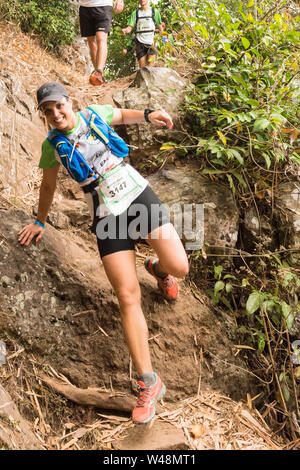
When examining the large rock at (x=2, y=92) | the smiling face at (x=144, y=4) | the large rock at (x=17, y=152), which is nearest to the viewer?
the large rock at (x=17, y=152)

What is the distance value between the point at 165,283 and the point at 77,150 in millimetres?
1269

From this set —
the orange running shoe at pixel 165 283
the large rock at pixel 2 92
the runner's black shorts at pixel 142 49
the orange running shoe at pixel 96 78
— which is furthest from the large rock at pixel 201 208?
the runner's black shorts at pixel 142 49

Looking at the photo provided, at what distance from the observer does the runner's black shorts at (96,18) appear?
5.23m

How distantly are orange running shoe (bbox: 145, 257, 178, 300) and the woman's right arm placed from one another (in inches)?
34.4

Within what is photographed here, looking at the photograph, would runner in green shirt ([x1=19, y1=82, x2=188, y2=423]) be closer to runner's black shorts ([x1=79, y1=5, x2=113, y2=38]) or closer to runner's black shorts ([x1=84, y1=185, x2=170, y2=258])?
runner's black shorts ([x1=84, y1=185, x2=170, y2=258])

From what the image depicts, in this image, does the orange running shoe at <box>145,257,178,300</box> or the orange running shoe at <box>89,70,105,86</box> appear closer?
the orange running shoe at <box>145,257,178,300</box>

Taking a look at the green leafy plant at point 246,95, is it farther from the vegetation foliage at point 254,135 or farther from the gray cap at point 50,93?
the gray cap at point 50,93

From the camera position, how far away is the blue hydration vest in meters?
2.21

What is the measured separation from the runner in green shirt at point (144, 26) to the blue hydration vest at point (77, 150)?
454 centimetres

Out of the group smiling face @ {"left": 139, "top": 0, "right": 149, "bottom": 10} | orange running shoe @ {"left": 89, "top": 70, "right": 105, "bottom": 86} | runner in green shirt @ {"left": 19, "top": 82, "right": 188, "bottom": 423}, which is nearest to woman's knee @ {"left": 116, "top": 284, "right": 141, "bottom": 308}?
runner in green shirt @ {"left": 19, "top": 82, "right": 188, "bottom": 423}

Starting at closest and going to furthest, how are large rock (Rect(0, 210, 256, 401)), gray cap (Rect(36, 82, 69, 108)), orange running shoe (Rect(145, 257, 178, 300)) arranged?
gray cap (Rect(36, 82, 69, 108))
large rock (Rect(0, 210, 256, 401))
orange running shoe (Rect(145, 257, 178, 300))

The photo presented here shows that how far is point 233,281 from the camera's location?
336cm
